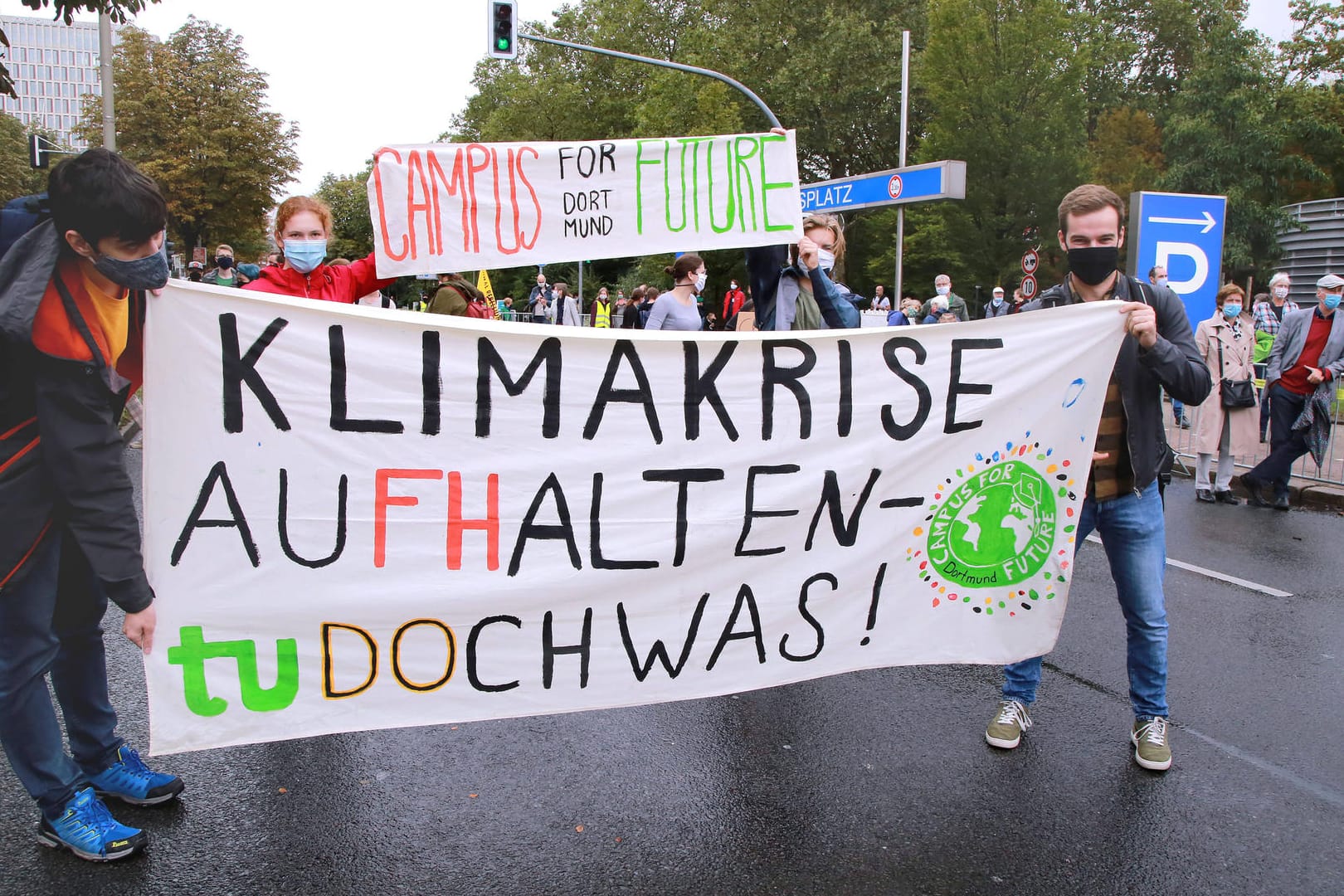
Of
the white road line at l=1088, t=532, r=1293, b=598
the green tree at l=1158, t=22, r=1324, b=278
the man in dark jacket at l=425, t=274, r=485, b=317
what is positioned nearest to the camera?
the man in dark jacket at l=425, t=274, r=485, b=317

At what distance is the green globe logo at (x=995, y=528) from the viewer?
3.28m

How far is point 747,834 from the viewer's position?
2.99m

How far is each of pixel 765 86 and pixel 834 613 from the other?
37961 millimetres

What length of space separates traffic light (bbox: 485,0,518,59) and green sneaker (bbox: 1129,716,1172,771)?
15893mm

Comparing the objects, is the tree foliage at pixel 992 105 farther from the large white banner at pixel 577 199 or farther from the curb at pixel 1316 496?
the large white banner at pixel 577 199

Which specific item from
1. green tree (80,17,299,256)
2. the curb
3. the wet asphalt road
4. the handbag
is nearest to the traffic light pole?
the handbag

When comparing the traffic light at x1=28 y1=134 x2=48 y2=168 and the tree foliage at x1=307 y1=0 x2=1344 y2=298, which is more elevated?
the tree foliage at x1=307 y1=0 x2=1344 y2=298

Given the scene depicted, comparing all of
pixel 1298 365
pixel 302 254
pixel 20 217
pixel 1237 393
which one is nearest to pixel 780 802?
pixel 302 254

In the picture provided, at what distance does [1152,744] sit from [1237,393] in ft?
21.8

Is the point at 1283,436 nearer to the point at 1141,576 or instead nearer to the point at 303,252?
the point at 1141,576

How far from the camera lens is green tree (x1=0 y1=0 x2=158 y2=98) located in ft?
18.2

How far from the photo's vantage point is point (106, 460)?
2602 mm

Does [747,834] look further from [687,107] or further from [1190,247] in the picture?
[687,107]

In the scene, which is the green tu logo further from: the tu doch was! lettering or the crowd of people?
the tu doch was! lettering
